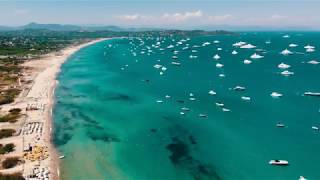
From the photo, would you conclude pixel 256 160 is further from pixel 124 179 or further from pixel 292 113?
A: pixel 292 113

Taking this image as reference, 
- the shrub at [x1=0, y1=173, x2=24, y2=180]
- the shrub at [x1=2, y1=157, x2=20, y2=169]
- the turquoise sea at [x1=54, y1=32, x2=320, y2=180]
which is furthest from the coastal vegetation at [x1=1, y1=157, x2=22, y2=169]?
the turquoise sea at [x1=54, y1=32, x2=320, y2=180]

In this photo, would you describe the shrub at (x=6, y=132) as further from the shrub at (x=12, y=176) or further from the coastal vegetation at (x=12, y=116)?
the shrub at (x=12, y=176)


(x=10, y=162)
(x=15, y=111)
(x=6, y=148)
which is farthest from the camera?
(x=15, y=111)

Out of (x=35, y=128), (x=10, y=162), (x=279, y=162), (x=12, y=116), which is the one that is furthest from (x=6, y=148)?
(x=279, y=162)

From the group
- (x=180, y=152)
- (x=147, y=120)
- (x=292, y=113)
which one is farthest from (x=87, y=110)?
(x=292, y=113)

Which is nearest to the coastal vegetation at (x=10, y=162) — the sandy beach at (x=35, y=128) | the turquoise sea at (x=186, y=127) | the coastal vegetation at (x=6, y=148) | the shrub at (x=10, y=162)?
the shrub at (x=10, y=162)

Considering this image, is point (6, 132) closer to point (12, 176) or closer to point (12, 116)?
point (12, 116)
